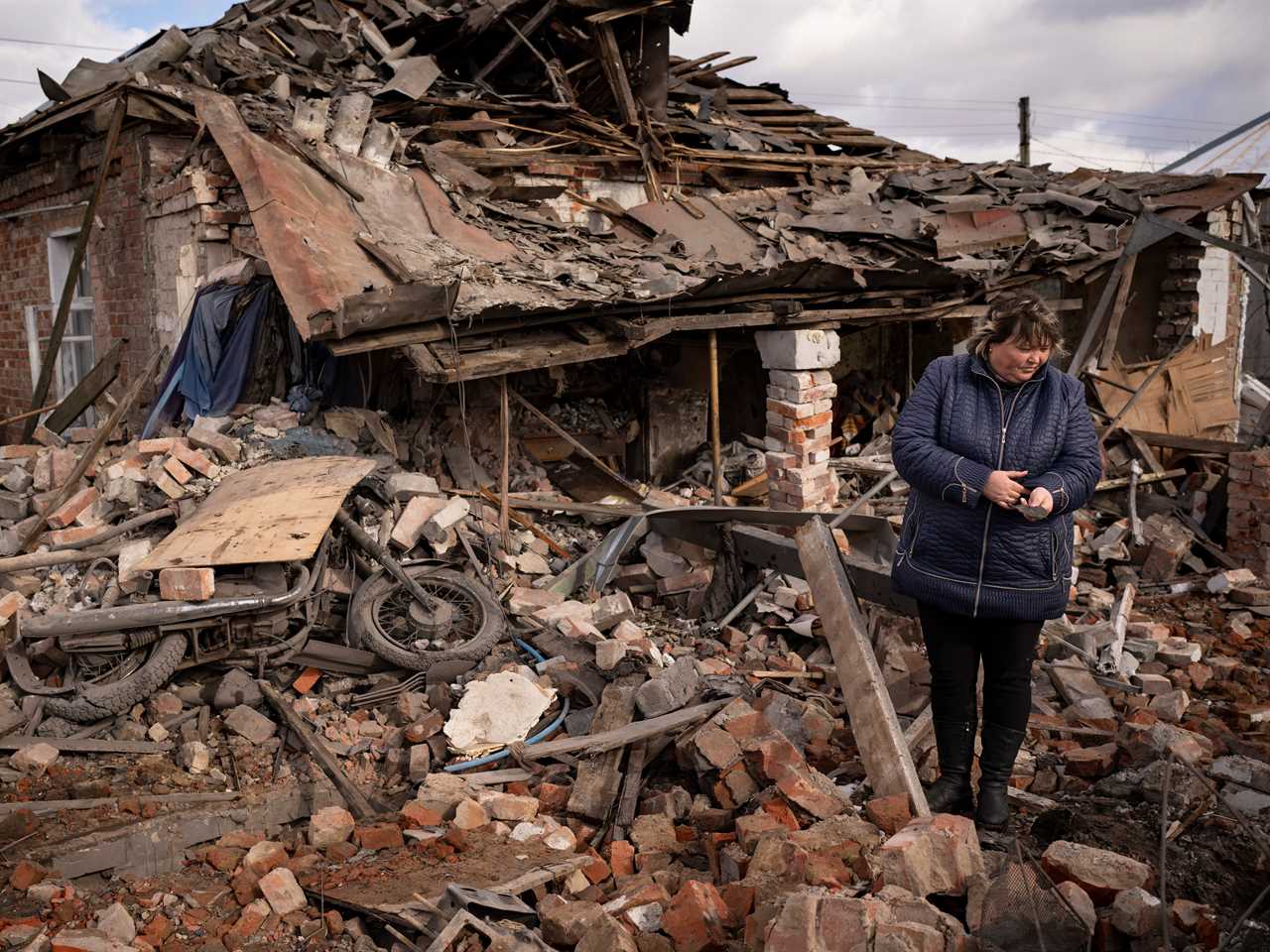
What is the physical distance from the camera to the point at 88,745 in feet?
15.2

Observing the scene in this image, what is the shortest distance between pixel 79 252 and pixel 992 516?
834cm

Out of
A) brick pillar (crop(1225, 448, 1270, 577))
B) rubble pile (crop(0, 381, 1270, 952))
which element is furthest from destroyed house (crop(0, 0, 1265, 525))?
brick pillar (crop(1225, 448, 1270, 577))

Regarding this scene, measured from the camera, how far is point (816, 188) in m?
11.0

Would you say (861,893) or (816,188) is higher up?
(816,188)

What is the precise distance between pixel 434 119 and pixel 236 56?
177cm

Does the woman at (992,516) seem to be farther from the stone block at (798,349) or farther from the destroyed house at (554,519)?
the stone block at (798,349)

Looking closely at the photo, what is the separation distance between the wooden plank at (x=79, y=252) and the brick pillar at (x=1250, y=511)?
31.2 ft

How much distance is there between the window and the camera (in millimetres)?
9445

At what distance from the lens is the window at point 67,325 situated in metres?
9.45

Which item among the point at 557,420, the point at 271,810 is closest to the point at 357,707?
the point at 271,810

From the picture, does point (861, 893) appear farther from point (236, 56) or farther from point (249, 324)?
point (236, 56)

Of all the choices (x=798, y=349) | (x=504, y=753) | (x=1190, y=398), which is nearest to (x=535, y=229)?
(x=798, y=349)

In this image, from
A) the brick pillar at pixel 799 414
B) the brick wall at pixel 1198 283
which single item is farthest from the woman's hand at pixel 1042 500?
the brick wall at pixel 1198 283

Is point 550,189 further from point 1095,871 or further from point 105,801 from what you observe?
point 1095,871
